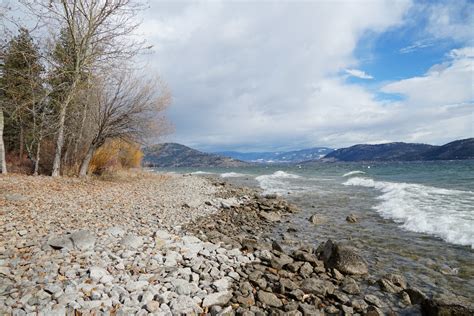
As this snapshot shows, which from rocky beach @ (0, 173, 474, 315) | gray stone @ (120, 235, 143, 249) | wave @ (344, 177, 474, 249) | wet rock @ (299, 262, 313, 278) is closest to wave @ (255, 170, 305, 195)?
wave @ (344, 177, 474, 249)

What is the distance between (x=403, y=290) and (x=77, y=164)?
64.5 feet

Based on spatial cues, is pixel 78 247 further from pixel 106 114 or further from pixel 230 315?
pixel 106 114

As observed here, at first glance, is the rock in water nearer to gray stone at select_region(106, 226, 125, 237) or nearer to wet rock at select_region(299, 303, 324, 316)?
wet rock at select_region(299, 303, 324, 316)

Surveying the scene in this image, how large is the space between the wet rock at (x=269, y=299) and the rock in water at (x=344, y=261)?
7.74 ft

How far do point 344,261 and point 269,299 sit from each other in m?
2.64

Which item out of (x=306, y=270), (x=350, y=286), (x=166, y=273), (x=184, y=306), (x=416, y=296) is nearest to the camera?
(x=184, y=306)

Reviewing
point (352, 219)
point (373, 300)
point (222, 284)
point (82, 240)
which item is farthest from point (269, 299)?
point (352, 219)

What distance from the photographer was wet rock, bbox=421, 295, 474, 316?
470cm

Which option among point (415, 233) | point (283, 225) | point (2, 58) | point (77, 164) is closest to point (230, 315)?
point (283, 225)

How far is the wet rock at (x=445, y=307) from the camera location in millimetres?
4695

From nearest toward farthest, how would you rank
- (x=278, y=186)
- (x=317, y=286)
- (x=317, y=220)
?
1. (x=317, y=286)
2. (x=317, y=220)
3. (x=278, y=186)

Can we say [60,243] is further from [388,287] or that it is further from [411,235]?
[411,235]

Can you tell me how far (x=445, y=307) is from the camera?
15.9 ft

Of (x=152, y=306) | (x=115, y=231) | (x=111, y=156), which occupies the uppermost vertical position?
(x=111, y=156)
